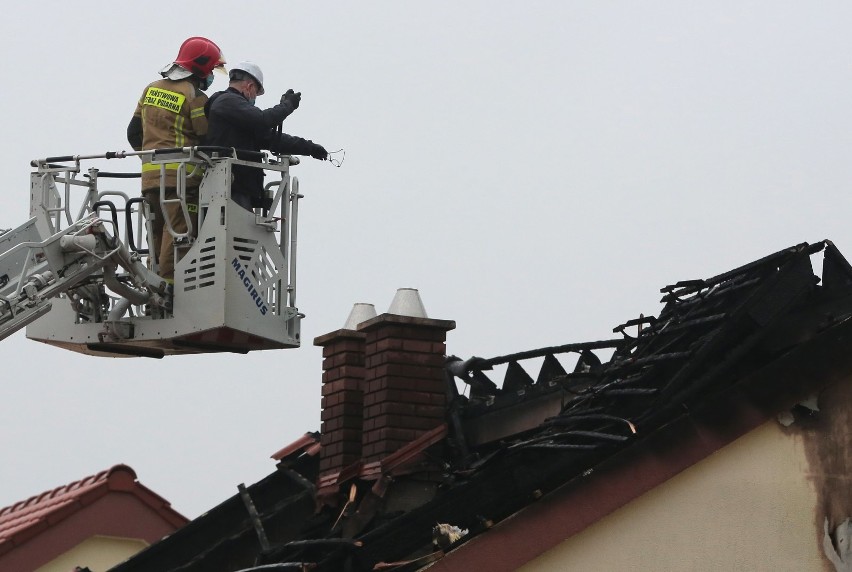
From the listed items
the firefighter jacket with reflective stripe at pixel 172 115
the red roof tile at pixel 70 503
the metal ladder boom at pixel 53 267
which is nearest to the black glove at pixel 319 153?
the firefighter jacket with reflective stripe at pixel 172 115

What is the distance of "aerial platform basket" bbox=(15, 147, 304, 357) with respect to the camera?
43.6ft

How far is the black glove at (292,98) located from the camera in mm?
13805

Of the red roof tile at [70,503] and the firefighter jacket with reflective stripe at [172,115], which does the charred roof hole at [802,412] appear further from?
the red roof tile at [70,503]

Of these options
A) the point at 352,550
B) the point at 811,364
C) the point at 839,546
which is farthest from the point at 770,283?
the point at 352,550

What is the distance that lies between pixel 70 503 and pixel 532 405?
530cm

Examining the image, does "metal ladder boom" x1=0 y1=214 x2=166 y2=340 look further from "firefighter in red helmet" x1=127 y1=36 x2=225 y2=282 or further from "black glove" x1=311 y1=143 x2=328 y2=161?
"black glove" x1=311 y1=143 x2=328 y2=161

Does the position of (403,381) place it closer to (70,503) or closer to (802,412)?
(802,412)

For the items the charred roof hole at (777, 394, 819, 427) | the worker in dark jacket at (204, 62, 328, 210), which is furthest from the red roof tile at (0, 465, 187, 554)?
the charred roof hole at (777, 394, 819, 427)

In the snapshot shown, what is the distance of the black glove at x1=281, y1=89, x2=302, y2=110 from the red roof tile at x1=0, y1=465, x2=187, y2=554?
4.81 m

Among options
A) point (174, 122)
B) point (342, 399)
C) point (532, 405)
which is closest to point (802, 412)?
point (532, 405)

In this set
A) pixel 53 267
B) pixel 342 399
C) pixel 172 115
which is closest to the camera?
pixel 53 267

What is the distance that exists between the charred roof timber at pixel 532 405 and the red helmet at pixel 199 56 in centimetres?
227

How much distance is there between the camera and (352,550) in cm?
1012

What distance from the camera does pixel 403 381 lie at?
1344cm
